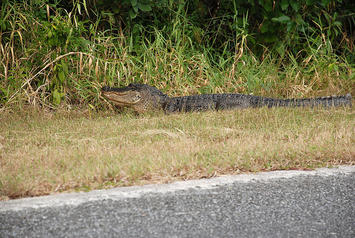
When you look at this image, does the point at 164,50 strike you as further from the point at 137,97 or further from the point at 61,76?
the point at 61,76

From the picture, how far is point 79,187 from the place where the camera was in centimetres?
331

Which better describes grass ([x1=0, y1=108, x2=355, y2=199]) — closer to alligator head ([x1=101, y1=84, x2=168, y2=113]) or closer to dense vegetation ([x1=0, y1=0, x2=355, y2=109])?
alligator head ([x1=101, y1=84, x2=168, y2=113])

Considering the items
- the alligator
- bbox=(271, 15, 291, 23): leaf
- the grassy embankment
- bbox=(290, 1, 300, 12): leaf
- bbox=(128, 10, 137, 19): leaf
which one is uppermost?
bbox=(290, 1, 300, 12): leaf


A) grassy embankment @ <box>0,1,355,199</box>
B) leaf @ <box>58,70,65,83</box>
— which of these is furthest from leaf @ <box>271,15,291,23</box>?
leaf @ <box>58,70,65,83</box>

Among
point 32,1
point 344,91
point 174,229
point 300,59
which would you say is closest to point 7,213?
point 174,229

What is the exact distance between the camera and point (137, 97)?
6.74m

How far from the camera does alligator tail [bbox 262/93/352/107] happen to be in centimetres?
651

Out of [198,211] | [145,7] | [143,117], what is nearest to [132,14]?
[145,7]

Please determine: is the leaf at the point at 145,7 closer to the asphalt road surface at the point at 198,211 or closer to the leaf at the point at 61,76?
the leaf at the point at 61,76

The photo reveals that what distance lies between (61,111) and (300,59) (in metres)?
4.83

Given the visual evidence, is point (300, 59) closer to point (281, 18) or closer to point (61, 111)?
point (281, 18)

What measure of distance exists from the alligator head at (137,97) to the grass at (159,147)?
2.03 ft

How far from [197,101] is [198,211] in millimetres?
3856

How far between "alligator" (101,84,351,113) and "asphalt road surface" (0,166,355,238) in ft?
10.4
